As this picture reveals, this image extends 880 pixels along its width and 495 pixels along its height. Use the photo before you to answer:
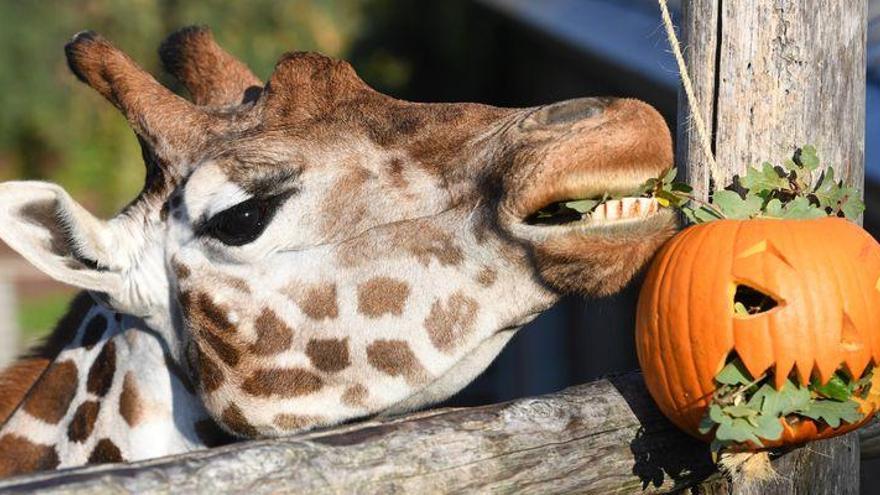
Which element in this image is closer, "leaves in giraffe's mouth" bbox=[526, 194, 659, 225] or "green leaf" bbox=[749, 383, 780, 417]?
"green leaf" bbox=[749, 383, 780, 417]

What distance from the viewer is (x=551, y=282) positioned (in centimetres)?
283

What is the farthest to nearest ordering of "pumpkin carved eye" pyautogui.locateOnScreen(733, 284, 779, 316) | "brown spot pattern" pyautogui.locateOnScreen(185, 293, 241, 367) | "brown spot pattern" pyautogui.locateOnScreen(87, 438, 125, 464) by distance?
"brown spot pattern" pyautogui.locateOnScreen(87, 438, 125, 464)
"brown spot pattern" pyautogui.locateOnScreen(185, 293, 241, 367)
"pumpkin carved eye" pyautogui.locateOnScreen(733, 284, 779, 316)

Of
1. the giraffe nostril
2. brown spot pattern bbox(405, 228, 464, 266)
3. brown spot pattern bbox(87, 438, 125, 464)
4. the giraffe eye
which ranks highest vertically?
the giraffe nostril

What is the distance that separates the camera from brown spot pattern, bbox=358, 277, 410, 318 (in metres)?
3.03

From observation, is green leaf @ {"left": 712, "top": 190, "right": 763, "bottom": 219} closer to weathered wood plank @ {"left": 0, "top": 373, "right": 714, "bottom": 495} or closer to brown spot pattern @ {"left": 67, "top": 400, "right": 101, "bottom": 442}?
weathered wood plank @ {"left": 0, "top": 373, "right": 714, "bottom": 495}

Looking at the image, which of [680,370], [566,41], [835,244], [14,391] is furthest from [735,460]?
[566,41]

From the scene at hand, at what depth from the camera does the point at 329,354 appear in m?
3.10

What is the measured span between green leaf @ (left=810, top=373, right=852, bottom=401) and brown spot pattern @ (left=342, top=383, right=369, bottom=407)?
3.97 feet

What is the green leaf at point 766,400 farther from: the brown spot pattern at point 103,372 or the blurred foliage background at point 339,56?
the blurred foliage background at point 339,56

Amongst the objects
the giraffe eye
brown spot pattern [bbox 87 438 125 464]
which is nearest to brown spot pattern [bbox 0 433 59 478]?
brown spot pattern [bbox 87 438 125 464]

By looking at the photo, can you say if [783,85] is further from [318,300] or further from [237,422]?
[237,422]

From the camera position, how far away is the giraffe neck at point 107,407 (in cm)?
331

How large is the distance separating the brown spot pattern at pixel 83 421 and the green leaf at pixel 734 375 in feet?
6.15

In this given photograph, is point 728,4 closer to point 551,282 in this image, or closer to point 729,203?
point 729,203
